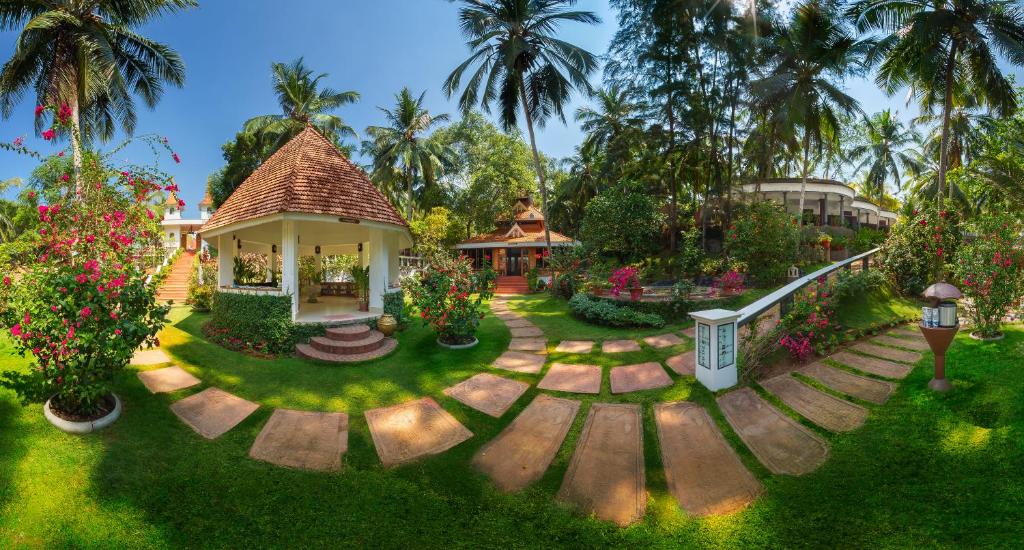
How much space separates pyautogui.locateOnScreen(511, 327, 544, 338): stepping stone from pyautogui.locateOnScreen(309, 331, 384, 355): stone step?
273 cm

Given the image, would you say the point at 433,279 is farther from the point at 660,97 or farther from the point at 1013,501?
the point at 660,97

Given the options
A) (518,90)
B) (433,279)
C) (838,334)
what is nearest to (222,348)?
(433,279)

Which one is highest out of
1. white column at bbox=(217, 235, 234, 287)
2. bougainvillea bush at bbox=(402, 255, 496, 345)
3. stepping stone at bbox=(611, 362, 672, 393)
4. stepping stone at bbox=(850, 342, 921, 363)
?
white column at bbox=(217, 235, 234, 287)

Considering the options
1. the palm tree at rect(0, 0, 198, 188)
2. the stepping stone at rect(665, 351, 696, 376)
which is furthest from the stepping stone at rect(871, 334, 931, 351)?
the palm tree at rect(0, 0, 198, 188)

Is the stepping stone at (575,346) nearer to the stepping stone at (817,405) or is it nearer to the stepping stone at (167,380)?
the stepping stone at (817,405)

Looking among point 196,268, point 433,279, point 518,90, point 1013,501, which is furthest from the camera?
point 518,90

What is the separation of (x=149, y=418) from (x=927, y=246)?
546 inches

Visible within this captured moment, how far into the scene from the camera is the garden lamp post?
4004mm

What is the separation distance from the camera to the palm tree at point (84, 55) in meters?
10.8

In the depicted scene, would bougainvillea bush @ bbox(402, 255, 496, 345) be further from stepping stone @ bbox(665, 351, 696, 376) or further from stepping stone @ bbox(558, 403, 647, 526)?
stepping stone @ bbox(558, 403, 647, 526)

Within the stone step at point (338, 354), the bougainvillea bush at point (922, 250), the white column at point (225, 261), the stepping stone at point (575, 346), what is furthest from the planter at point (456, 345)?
the bougainvillea bush at point (922, 250)

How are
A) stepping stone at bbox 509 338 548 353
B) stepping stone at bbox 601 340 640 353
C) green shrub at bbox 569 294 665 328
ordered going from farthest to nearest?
green shrub at bbox 569 294 665 328 → stepping stone at bbox 509 338 548 353 → stepping stone at bbox 601 340 640 353

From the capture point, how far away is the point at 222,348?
686cm

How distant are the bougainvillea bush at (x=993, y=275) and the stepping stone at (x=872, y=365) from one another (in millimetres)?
1762
